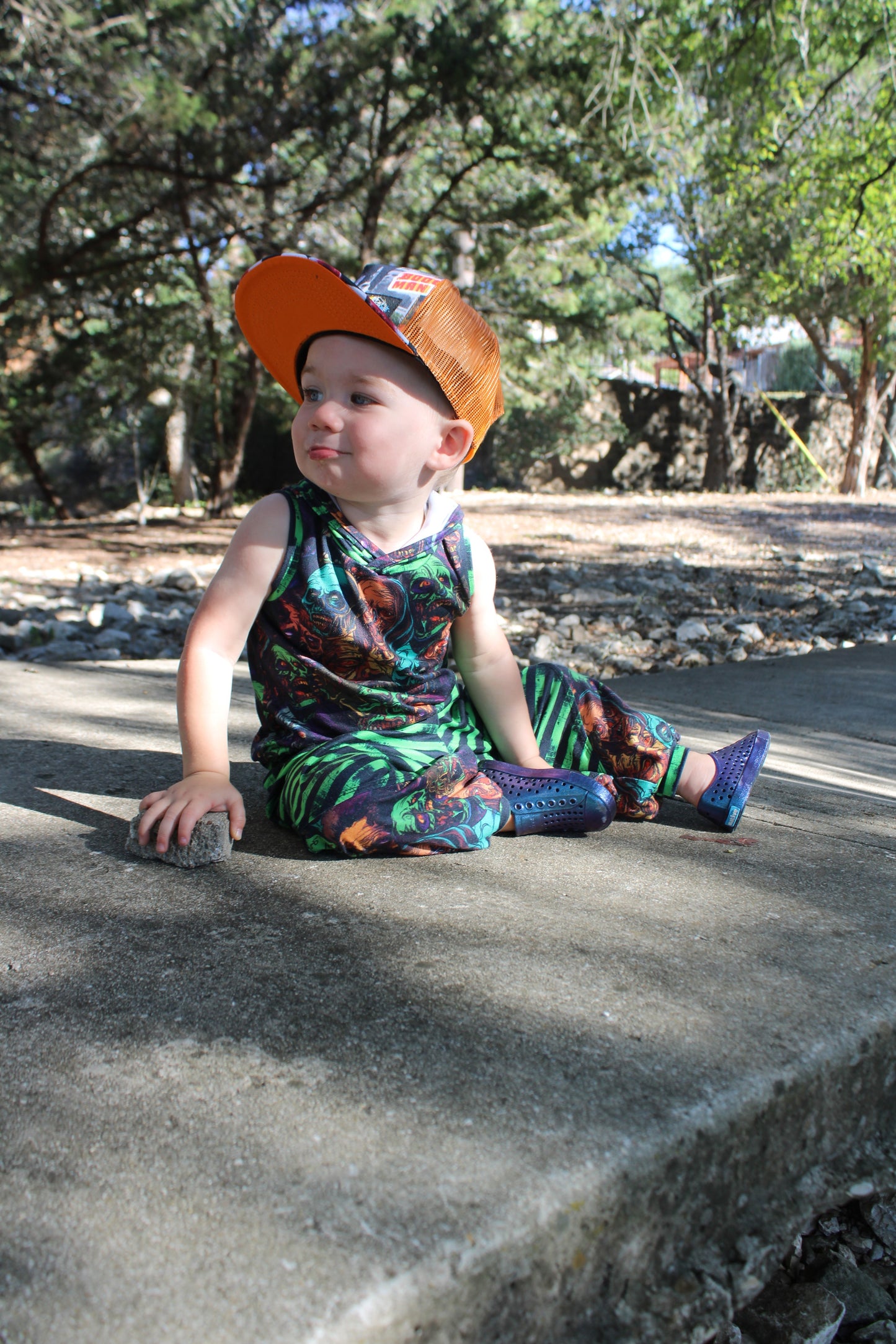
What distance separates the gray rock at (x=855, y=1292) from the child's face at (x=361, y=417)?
54.5 inches

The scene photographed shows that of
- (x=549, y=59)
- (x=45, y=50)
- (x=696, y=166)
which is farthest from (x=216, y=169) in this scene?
(x=696, y=166)

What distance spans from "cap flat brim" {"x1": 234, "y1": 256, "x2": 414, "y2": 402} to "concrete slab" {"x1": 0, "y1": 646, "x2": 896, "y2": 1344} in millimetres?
945

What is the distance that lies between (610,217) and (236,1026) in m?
15.9

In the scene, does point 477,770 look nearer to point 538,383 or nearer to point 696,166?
point 696,166

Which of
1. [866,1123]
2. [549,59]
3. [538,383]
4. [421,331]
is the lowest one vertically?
[866,1123]

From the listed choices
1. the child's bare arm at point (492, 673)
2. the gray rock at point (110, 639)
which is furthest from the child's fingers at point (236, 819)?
the gray rock at point (110, 639)

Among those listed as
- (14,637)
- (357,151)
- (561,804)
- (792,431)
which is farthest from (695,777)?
(792,431)

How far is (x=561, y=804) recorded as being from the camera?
1.98 metres

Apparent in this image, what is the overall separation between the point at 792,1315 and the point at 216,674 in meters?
1.31

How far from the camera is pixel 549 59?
8.70 m

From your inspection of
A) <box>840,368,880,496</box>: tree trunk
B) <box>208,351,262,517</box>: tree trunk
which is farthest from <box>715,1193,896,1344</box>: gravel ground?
<box>840,368,880,496</box>: tree trunk

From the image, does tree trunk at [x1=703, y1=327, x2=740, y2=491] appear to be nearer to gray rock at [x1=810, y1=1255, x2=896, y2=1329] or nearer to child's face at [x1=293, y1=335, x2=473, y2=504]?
child's face at [x1=293, y1=335, x2=473, y2=504]

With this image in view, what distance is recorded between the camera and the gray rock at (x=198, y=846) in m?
1.73

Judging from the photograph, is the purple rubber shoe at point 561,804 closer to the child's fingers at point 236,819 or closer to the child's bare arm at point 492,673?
the child's bare arm at point 492,673
